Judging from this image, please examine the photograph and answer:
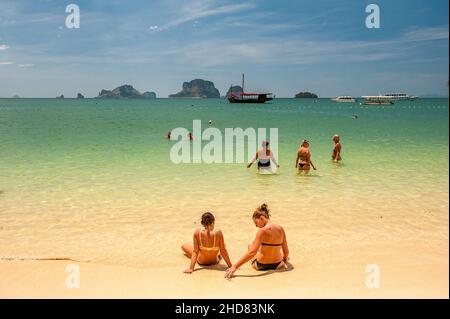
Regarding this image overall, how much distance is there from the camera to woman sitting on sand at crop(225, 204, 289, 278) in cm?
567

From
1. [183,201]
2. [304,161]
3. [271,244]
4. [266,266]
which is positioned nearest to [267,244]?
[271,244]

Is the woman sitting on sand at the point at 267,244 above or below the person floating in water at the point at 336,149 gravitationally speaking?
below

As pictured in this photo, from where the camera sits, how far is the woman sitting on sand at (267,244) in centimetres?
567

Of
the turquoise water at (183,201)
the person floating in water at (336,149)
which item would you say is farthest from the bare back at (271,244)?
the person floating in water at (336,149)

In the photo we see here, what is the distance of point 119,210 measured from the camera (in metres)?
9.54

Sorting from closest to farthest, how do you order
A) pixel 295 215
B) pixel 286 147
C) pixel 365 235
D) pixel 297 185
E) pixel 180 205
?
pixel 365 235, pixel 295 215, pixel 180 205, pixel 297 185, pixel 286 147

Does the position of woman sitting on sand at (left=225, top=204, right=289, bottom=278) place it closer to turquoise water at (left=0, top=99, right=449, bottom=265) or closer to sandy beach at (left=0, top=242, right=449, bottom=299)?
sandy beach at (left=0, top=242, right=449, bottom=299)

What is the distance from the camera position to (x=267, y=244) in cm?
588

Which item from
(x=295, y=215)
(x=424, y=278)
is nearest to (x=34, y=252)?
(x=295, y=215)

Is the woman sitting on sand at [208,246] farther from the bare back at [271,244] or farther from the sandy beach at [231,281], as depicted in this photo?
the bare back at [271,244]

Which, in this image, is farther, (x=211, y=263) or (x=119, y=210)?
(x=119, y=210)

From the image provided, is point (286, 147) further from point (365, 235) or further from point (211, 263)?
point (211, 263)
